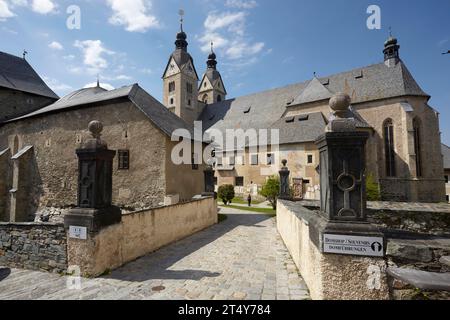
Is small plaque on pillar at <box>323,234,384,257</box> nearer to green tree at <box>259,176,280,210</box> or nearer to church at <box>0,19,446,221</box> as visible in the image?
church at <box>0,19,446,221</box>

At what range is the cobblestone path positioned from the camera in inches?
153

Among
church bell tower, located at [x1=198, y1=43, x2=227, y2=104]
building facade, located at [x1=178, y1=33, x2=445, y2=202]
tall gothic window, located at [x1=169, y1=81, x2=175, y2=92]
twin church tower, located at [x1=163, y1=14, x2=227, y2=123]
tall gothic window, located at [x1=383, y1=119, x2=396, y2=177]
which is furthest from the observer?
church bell tower, located at [x1=198, y1=43, x2=227, y2=104]

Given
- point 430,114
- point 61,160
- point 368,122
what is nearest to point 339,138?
point 61,160

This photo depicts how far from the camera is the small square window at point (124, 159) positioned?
1215cm

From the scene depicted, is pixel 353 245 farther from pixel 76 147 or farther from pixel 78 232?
pixel 76 147

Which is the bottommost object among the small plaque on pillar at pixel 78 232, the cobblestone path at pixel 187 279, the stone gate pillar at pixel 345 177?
the cobblestone path at pixel 187 279

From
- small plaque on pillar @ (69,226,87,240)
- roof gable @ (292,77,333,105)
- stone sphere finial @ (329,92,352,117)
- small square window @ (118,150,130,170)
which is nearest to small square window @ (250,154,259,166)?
roof gable @ (292,77,333,105)

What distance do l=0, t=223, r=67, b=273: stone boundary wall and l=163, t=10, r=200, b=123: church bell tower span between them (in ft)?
110

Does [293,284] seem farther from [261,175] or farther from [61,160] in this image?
[261,175]

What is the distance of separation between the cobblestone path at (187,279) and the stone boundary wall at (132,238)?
0.85 ft

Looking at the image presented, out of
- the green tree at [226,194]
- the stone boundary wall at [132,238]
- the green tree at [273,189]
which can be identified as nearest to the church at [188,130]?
the stone boundary wall at [132,238]

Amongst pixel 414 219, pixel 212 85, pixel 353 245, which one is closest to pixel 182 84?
pixel 212 85

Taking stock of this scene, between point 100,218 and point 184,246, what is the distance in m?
3.14

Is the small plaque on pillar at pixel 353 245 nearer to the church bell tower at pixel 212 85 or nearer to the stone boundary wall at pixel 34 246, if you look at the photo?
the stone boundary wall at pixel 34 246
